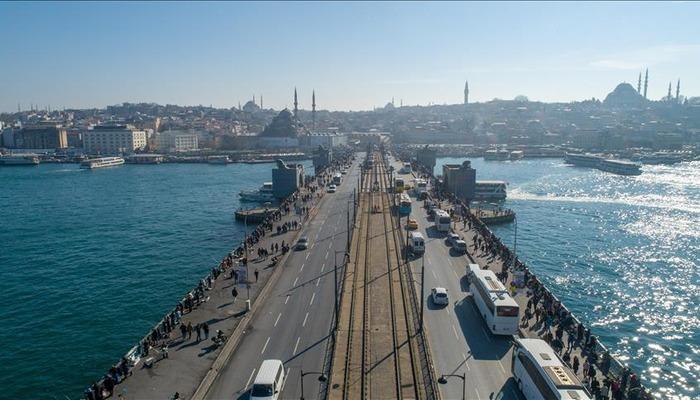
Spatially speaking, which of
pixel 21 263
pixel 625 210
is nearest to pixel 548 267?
pixel 625 210

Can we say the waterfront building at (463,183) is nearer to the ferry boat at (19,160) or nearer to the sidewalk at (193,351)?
the sidewalk at (193,351)

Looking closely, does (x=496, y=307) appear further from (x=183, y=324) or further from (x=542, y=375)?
(x=183, y=324)

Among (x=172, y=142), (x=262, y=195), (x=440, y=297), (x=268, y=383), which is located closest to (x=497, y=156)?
(x=262, y=195)

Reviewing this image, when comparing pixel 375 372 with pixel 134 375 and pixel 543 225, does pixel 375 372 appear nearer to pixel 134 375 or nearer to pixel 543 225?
pixel 134 375

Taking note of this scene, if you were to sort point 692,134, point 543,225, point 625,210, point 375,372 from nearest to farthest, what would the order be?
1. point 375,372
2. point 543,225
3. point 625,210
4. point 692,134

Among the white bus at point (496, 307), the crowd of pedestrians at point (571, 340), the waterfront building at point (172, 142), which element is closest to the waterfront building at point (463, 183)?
the crowd of pedestrians at point (571, 340)

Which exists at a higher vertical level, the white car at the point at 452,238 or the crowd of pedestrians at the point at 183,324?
the white car at the point at 452,238

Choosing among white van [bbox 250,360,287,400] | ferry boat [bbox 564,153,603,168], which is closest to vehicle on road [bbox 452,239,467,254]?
white van [bbox 250,360,287,400]
